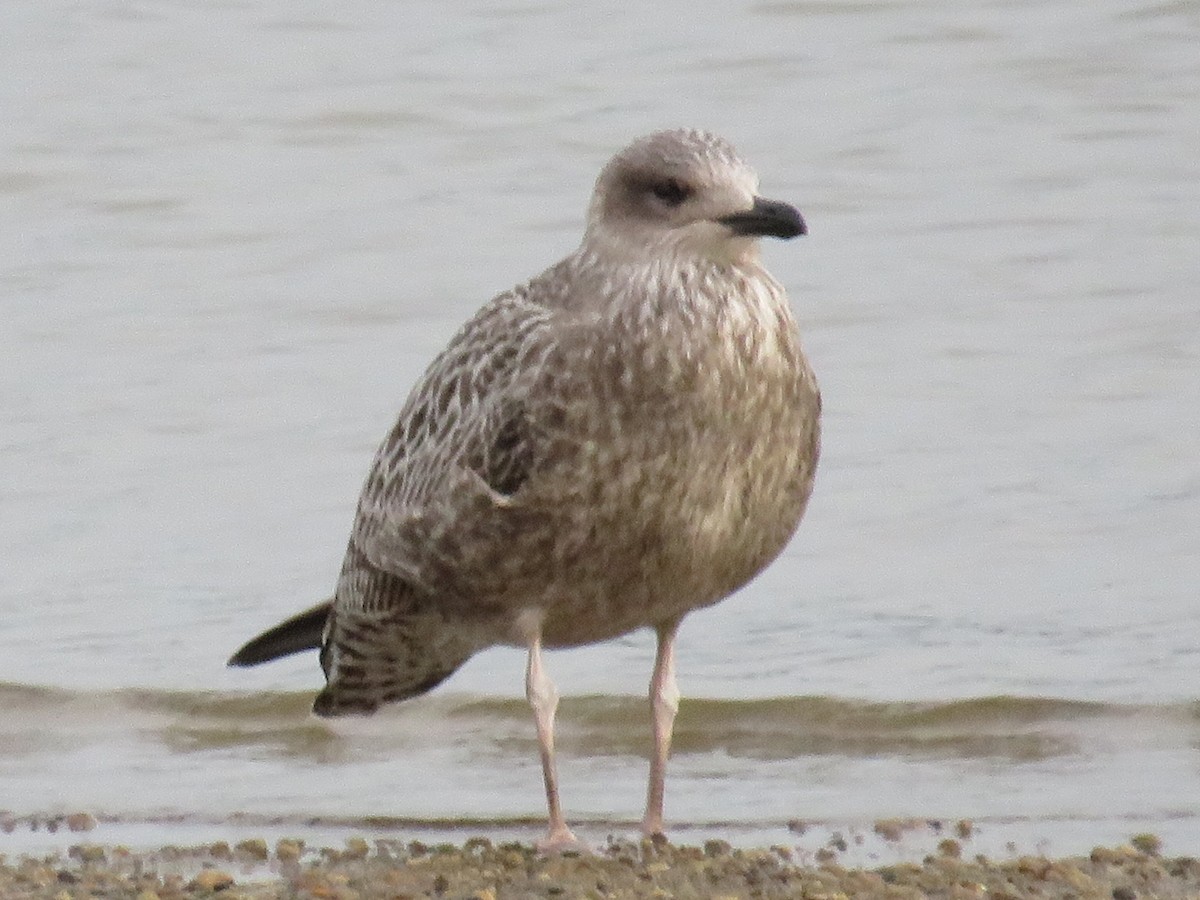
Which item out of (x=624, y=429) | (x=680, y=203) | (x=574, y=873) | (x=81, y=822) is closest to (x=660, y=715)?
(x=574, y=873)

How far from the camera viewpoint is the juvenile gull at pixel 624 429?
21.1 ft

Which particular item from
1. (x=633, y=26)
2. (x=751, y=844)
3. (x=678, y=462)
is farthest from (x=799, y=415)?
Result: (x=633, y=26)

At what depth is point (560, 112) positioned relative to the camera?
1471 cm

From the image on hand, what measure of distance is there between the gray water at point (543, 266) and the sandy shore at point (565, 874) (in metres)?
0.54

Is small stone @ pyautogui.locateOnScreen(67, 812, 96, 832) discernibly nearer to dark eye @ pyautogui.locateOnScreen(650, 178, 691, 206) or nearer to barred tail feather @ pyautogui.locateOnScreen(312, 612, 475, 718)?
barred tail feather @ pyautogui.locateOnScreen(312, 612, 475, 718)

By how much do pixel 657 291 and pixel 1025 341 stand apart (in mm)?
4891

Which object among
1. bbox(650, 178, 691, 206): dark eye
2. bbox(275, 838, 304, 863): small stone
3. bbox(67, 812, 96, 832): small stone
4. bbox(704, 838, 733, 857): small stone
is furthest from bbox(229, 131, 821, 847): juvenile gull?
bbox(67, 812, 96, 832): small stone

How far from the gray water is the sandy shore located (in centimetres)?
54

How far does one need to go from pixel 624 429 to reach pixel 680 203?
1.75ft

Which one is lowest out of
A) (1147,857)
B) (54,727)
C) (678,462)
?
(54,727)

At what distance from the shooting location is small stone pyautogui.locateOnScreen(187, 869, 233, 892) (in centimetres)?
615

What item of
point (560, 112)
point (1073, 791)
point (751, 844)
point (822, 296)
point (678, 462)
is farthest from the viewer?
Result: point (560, 112)

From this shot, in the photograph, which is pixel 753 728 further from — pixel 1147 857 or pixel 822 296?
pixel 822 296

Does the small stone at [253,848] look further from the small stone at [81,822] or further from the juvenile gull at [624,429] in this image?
the juvenile gull at [624,429]
